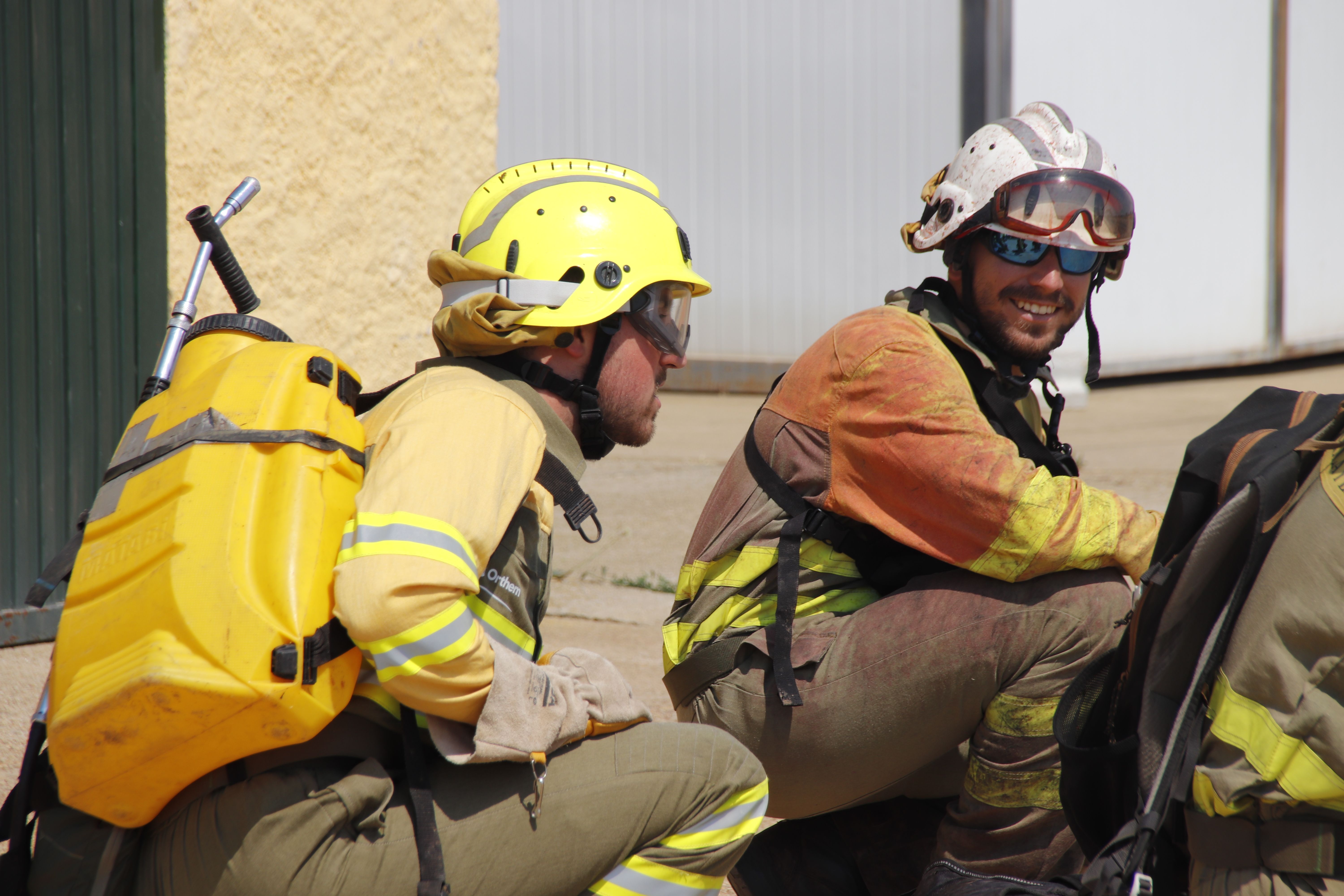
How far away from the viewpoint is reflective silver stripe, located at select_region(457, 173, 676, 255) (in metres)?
2.40

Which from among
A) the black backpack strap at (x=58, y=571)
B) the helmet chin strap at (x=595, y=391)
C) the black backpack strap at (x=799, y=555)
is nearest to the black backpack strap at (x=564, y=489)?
the helmet chin strap at (x=595, y=391)

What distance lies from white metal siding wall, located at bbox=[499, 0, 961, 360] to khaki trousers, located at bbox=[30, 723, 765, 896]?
8.60 meters

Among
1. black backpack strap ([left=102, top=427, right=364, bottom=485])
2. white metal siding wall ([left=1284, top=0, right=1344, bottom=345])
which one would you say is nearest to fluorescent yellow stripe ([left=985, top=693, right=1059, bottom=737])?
black backpack strap ([left=102, top=427, right=364, bottom=485])

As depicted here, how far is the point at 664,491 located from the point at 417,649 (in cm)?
512

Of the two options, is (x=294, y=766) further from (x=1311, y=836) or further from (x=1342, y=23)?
(x=1342, y=23)

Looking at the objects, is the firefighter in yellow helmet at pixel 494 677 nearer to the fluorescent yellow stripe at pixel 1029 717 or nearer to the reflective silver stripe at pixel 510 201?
the reflective silver stripe at pixel 510 201

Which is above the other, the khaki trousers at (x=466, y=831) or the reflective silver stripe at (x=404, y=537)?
the reflective silver stripe at (x=404, y=537)

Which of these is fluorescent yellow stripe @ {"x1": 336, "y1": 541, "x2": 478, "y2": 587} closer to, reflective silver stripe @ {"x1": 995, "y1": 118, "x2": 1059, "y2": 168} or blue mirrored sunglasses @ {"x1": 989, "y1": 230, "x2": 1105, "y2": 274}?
blue mirrored sunglasses @ {"x1": 989, "y1": 230, "x2": 1105, "y2": 274}

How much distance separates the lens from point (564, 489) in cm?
213

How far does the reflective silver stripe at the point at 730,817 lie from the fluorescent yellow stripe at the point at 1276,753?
785 millimetres

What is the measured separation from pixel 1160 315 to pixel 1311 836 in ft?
32.2

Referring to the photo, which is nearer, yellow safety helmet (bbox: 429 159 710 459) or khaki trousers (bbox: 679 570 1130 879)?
yellow safety helmet (bbox: 429 159 710 459)

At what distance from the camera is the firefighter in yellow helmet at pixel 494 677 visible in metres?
1.78

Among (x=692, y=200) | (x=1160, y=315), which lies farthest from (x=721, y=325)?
(x=1160, y=315)
